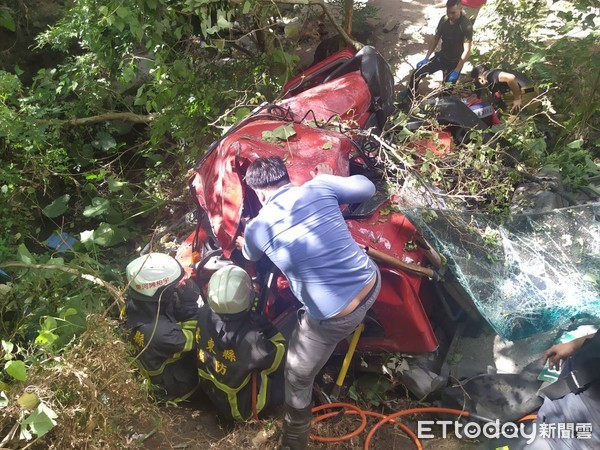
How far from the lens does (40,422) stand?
225 cm

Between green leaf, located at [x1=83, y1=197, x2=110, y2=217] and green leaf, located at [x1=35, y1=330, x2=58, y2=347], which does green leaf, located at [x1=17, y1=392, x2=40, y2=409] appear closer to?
green leaf, located at [x1=35, y1=330, x2=58, y2=347]

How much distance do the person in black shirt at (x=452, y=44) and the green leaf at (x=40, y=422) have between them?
455 centimetres

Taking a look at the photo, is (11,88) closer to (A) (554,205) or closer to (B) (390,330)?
(B) (390,330)

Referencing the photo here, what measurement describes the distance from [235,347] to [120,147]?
4.21 metres

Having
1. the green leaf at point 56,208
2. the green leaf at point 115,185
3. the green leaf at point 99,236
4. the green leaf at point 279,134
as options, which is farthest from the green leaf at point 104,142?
the green leaf at point 279,134

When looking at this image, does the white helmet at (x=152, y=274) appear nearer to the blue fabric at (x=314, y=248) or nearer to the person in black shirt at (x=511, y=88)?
the blue fabric at (x=314, y=248)

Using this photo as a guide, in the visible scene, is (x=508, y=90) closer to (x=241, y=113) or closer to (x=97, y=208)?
(x=241, y=113)

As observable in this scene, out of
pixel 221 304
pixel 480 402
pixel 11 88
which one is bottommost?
pixel 480 402

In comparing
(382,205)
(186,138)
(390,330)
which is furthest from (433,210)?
(186,138)

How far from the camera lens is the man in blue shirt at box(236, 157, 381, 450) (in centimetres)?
284

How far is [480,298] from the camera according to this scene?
319 cm

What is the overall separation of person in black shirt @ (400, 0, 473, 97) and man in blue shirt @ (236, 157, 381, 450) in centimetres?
310

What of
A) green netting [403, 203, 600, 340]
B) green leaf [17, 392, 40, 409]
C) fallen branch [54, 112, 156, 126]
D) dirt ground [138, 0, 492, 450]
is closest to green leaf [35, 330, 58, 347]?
green leaf [17, 392, 40, 409]

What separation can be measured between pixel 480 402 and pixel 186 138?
11.2 ft
